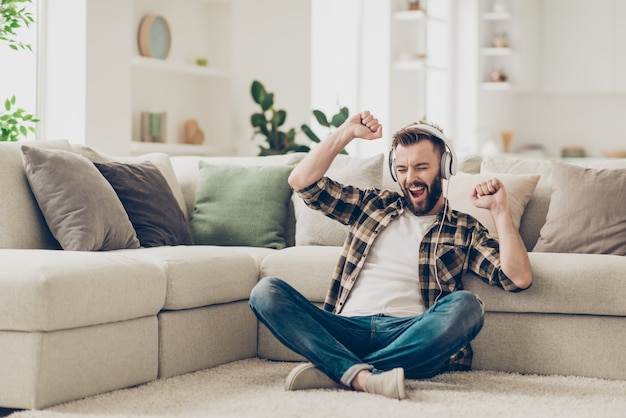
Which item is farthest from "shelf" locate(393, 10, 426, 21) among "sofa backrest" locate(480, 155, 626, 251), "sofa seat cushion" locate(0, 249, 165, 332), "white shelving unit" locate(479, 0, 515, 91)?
"sofa seat cushion" locate(0, 249, 165, 332)

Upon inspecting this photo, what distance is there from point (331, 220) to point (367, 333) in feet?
3.66

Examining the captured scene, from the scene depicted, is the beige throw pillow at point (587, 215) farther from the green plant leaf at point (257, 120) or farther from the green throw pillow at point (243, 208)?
the green plant leaf at point (257, 120)

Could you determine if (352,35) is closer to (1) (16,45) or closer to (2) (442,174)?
(1) (16,45)

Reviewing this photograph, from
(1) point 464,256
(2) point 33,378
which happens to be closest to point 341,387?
(1) point 464,256

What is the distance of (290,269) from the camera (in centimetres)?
359

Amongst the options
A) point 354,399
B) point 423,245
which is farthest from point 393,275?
point 354,399

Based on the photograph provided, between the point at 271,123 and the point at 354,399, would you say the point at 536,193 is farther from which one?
the point at 271,123

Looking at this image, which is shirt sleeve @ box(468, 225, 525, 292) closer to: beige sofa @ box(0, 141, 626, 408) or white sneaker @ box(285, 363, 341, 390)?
beige sofa @ box(0, 141, 626, 408)

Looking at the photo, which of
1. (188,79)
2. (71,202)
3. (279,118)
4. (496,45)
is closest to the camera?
(71,202)

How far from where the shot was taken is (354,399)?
2750mm

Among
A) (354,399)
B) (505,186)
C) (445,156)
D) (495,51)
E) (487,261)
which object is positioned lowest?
(354,399)

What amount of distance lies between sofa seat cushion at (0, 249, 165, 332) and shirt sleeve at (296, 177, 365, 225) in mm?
555

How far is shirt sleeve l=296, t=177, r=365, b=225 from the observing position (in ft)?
10.5

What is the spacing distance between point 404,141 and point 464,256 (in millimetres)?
427
